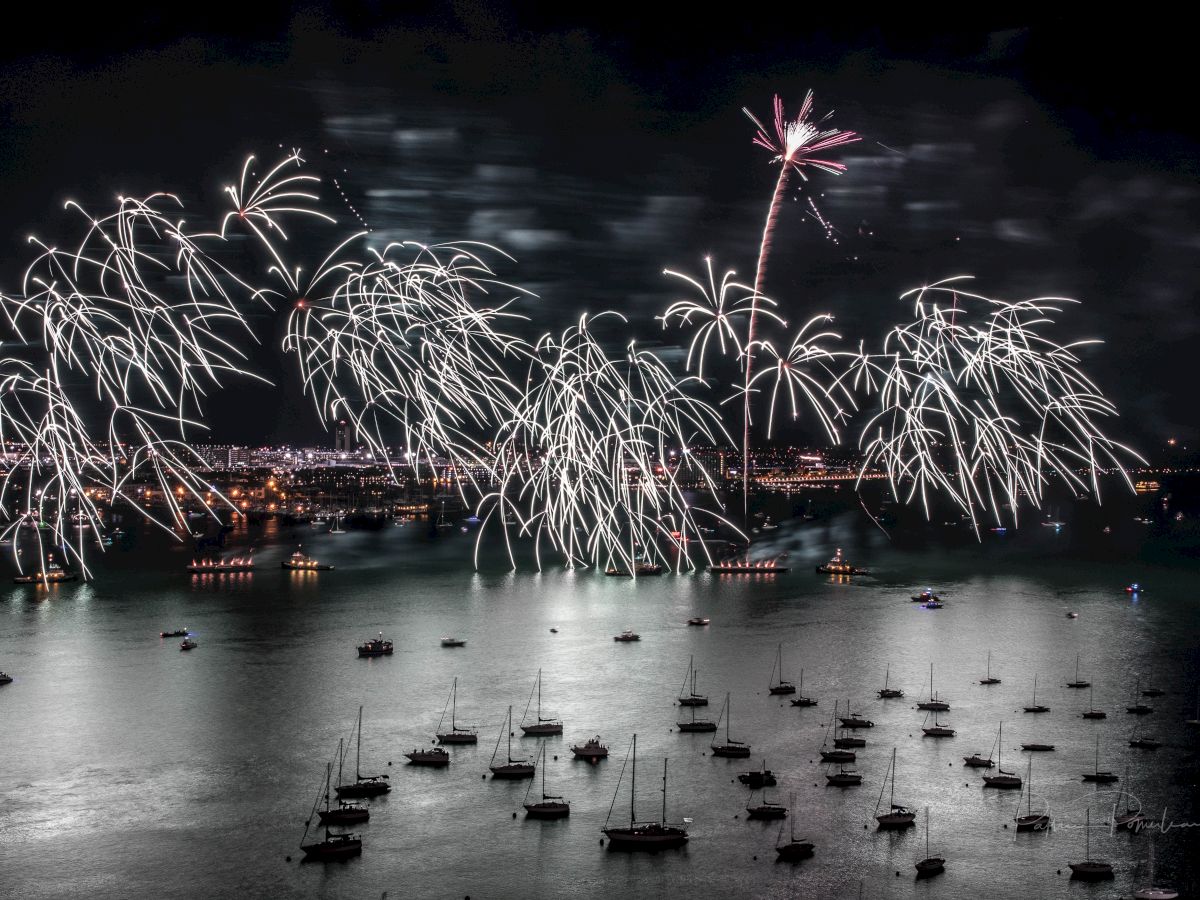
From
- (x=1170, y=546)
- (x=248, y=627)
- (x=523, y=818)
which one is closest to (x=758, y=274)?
(x=523, y=818)

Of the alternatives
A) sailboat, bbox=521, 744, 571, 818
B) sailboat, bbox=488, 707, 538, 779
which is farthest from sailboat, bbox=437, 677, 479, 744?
sailboat, bbox=521, 744, 571, 818

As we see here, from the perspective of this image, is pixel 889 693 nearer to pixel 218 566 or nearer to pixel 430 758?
pixel 430 758

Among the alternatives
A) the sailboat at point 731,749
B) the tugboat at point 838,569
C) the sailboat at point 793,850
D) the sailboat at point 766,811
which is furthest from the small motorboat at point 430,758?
the tugboat at point 838,569

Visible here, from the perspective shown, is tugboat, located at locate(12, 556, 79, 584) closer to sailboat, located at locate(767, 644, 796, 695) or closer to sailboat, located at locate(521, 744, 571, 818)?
sailboat, located at locate(767, 644, 796, 695)

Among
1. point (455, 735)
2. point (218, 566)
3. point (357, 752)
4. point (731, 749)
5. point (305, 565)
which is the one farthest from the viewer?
point (305, 565)

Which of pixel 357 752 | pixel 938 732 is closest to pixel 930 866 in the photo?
pixel 938 732
